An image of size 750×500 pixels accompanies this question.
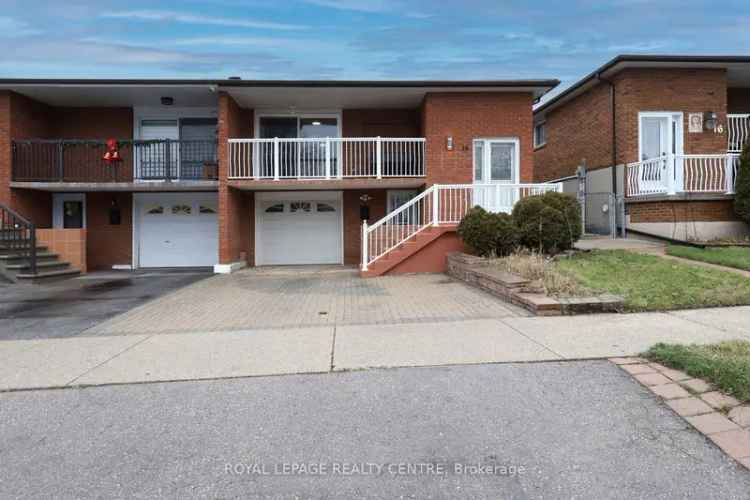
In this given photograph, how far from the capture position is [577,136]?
1638cm

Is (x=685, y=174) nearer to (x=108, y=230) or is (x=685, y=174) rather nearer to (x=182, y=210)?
(x=182, y=210)

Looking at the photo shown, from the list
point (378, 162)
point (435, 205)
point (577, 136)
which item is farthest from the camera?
point (577, 136)

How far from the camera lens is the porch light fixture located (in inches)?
537

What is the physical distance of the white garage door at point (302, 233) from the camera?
15.8 m

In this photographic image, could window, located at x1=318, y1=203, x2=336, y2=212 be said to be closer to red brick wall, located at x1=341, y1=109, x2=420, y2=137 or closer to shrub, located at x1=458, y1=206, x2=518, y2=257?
red brick wall, located at x1=341, y1=109, x2=420, y2=137

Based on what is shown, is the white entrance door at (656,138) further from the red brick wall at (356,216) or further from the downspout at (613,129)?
the red brick wall at (356,216)

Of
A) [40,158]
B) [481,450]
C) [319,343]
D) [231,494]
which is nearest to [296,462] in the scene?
[231,494]

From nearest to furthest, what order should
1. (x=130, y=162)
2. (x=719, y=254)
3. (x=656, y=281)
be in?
(x=656, y=281), (x=719, y=254), (x=130, y=162)

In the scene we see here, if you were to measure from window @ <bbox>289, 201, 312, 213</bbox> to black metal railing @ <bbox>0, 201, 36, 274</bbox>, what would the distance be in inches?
277

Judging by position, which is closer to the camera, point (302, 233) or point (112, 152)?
point (112, 152)

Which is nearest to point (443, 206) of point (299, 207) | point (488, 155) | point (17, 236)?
point (488, 155)

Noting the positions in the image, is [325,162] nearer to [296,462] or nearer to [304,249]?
[304,249]

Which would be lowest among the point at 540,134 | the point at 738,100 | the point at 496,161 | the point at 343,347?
the point at 343,347

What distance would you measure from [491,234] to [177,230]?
10.6m
